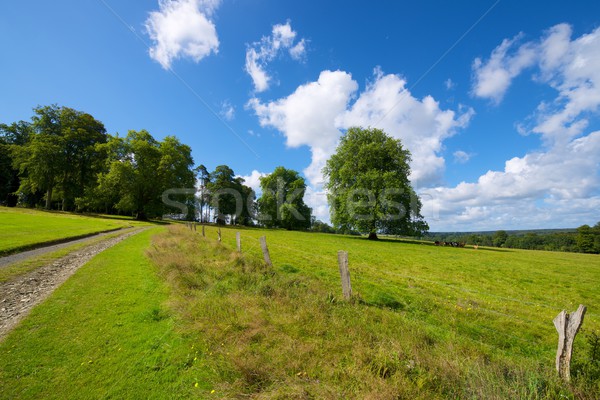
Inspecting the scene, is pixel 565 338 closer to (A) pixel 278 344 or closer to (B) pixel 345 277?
(B) pixel 345 277

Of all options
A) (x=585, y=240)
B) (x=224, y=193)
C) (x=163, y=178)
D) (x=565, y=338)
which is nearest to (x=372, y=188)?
(x=565, y=338)

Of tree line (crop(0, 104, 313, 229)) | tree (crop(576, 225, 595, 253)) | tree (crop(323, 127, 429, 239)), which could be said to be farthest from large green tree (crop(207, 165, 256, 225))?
tree (crop(576, 225, 595, 253))

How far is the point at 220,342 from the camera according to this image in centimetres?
446

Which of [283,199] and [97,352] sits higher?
[283,199]

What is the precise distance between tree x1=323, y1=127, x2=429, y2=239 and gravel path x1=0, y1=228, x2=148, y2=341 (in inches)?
1125

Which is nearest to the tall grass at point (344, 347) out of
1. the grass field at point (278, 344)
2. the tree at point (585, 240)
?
the grass field at point (278, 344)

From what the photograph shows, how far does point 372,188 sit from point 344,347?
30518 mm

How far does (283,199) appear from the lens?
61719 mm

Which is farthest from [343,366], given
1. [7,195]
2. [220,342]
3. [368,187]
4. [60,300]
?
[7,195]

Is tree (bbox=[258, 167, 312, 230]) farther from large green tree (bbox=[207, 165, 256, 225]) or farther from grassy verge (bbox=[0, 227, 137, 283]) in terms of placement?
grassy verge (bbox=[0, 227, 137, 283])

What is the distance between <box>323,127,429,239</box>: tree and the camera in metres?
31.9

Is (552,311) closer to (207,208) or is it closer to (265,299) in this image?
(265,299)

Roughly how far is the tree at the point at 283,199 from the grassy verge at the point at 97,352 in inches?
2031

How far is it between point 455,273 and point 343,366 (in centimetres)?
1173
